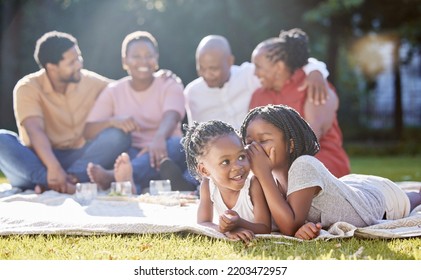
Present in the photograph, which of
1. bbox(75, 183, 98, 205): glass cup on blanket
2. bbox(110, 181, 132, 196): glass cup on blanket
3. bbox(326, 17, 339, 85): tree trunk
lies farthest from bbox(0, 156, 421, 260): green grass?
bbox(326, 17, 339, 85): tree trunk

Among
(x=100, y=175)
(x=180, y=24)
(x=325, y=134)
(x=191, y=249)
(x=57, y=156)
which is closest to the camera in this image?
(x=191, y=249)

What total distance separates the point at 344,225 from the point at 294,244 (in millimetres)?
345

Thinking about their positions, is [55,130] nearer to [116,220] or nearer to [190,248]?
[116,220]

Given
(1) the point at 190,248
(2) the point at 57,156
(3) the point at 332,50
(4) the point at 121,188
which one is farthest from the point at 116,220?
(3) the point at 332,50

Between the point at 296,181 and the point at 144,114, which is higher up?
the point at 144,114

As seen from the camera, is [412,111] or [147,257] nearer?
[147,257]

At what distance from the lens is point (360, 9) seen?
15117mm

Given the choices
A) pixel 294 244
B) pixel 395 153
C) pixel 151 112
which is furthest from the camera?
pixel 395 153

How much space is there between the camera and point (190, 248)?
3.23m

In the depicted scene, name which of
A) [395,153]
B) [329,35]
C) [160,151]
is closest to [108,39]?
[329,35]

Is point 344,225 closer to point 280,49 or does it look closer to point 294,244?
point 294,244

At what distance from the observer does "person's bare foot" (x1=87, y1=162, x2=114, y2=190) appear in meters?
5.52

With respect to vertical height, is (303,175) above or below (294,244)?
above

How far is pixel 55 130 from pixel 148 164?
0.92 metres
